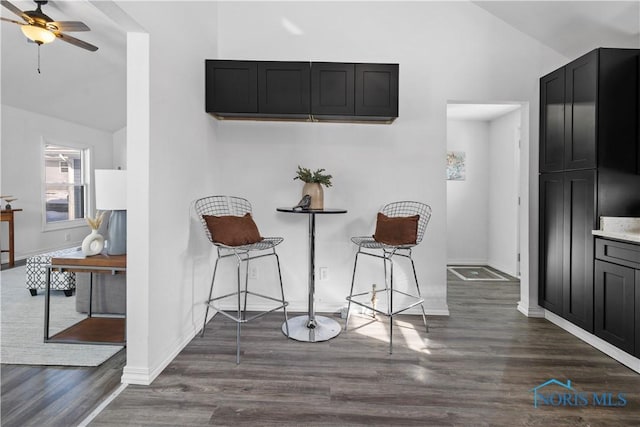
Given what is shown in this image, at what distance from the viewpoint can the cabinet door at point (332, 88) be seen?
3.12 meters

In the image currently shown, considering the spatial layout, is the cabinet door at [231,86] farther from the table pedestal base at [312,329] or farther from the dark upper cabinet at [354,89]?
the table pedestal base at [312,329]

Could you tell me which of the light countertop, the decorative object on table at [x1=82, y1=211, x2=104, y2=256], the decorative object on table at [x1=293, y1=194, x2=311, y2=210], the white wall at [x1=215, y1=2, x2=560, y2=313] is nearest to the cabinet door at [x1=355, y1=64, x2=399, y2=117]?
the white wall at [x1=215, y1=2, x2=560, y2=313]

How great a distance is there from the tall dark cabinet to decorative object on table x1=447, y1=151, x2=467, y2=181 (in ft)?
8.60

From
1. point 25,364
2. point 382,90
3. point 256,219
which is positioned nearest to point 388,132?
point 382,90

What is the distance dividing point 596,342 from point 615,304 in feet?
1.45

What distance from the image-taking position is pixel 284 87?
123 inches

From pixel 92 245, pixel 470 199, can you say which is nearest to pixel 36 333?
pixel 92 245

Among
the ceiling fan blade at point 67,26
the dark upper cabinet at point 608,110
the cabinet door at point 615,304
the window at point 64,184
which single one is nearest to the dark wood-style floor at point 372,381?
the cabinet door at point 615,304

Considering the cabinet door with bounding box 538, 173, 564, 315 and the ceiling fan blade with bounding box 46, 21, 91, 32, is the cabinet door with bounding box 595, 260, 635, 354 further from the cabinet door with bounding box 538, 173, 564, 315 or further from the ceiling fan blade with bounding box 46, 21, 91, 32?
the ceiling fan blade with bounding box 46, 21, 91, 32

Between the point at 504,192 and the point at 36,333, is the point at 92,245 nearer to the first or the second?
the point at 36,333

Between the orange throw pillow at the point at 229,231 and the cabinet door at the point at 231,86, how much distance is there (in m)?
1.01

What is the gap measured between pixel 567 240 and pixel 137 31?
340 centimetres

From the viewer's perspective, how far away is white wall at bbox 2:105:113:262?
220 inches

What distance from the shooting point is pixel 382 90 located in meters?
3.12
